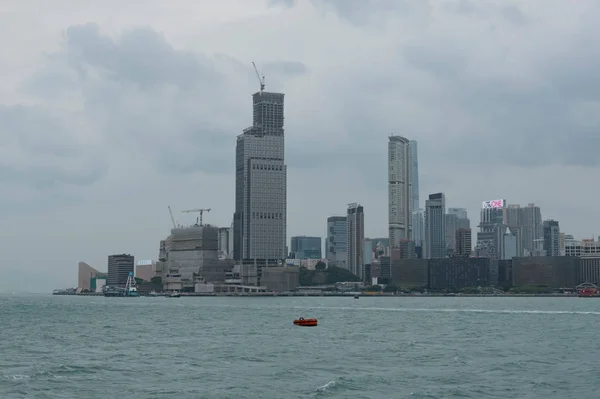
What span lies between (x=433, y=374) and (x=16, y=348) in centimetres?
5899

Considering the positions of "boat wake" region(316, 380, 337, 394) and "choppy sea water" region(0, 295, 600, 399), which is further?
"choppy sea water" region(0, 295, 600, 399)

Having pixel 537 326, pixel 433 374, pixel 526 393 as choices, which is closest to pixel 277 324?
pixel 537 326

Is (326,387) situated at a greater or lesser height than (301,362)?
lesser

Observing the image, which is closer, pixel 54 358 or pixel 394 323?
pixel 54 358

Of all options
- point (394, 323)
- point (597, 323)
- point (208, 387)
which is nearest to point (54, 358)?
point (208, 387)

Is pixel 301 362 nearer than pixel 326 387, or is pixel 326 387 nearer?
pixel 326 387

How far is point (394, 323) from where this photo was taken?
17175 centimetres

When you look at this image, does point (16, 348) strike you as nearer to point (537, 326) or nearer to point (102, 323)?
point (102, 323)

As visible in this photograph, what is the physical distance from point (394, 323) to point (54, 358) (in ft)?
275

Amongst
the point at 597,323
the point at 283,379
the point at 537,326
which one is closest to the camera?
the point at 283,379

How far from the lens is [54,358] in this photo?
4045 inches

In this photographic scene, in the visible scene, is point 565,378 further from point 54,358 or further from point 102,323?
point 102,323

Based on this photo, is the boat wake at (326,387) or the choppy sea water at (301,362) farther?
→ the choppy sea water at (301,362)

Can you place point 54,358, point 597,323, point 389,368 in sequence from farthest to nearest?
point 597,323 → point 54,358 → point 389,368
